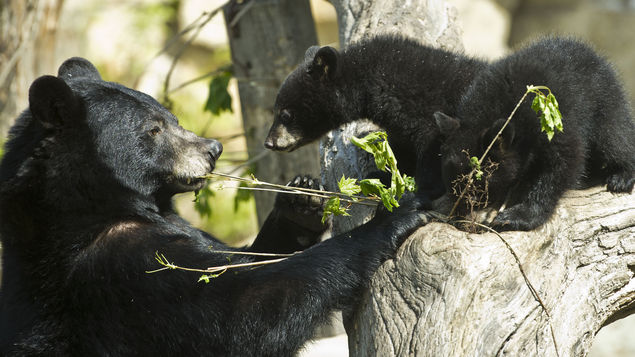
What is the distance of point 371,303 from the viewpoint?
12.4ft

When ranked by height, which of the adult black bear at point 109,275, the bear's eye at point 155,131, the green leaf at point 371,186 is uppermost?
the bear's eye at point 155,131

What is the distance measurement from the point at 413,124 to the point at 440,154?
48cm

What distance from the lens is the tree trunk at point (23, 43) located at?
9.55 meters

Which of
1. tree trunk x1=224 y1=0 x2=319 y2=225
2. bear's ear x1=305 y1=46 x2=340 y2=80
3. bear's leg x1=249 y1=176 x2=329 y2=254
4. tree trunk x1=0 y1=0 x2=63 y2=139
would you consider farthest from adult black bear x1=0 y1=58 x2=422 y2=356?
tree trunk x1=0 y1=0 x2=63 y2=139

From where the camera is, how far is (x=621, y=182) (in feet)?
14.8

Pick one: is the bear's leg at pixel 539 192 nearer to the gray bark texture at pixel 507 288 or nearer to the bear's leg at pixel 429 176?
the gray bark texture at pixel 507 288

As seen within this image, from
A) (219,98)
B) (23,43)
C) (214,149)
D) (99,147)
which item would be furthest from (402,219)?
(23,43)

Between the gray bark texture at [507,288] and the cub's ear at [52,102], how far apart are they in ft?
6.75

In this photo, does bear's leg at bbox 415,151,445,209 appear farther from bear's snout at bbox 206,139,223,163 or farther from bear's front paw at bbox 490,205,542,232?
bear's snout at bbox 206,139,223,163

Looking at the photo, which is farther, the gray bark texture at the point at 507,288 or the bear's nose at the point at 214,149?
the bear's nose at the point at 214,149

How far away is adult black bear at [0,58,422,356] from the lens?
396 centimetres

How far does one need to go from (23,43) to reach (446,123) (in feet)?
22.1

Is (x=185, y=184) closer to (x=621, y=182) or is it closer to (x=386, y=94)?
(x=386, y=94)

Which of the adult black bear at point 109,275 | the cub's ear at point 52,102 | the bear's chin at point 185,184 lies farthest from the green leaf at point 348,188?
the cub's ear at point 52,102
